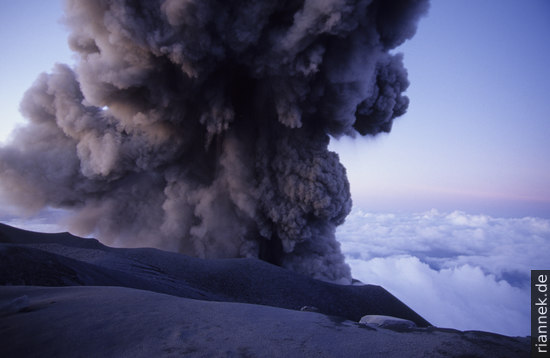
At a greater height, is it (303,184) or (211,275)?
(303,184)

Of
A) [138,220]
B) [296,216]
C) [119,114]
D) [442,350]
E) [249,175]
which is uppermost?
[119,114]

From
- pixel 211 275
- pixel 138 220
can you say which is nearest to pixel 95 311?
pixel 211 275

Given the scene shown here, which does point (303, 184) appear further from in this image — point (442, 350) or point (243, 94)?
point (442, 350)

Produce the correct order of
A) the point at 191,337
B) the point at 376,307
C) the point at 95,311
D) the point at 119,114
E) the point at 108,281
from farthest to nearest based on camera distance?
1. the point at 119,114
2. the point at 376,307
3. the point at 108,281
4. the point at 95,311
5. the point at 191,337

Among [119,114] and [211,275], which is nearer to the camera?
[211,275]

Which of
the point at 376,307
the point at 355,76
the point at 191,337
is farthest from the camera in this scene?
the point at 355,76

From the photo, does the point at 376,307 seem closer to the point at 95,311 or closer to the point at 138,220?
the point at 95,311
